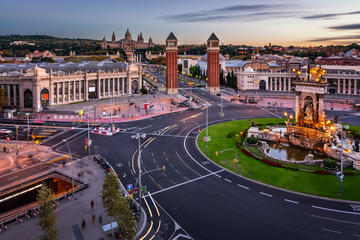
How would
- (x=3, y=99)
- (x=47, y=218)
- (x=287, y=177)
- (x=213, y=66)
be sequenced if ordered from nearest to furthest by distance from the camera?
(x=47, y=218) → (x=287, y=177) → (x=3, y=99) → (x=213, y=66)

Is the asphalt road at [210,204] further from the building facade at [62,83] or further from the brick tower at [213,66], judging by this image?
the brick tower at [213,66]

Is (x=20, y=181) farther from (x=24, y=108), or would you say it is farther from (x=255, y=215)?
(x=24, y=108)

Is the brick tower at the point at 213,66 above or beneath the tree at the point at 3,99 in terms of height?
above

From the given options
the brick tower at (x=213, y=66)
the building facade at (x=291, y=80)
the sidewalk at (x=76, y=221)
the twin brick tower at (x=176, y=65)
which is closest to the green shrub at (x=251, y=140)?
the sidewalk at (x=76, y=221)

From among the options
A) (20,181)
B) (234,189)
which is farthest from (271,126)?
(20,181)

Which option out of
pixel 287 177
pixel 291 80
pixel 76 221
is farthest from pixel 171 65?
pixel 76 221

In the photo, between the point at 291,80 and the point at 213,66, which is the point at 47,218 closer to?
the point at 213,66
